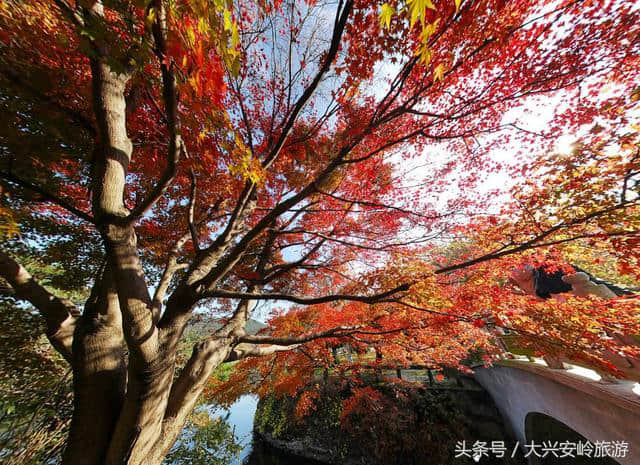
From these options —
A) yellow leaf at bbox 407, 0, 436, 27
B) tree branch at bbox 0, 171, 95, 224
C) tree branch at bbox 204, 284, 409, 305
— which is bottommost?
tree branch at bbox 204, 284, 409, 305

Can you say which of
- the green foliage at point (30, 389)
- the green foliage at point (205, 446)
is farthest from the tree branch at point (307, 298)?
the green foliage at point (205, 446)

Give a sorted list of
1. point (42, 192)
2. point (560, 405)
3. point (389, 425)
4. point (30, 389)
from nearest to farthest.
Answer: point (42, 192), point (560, 405), point (30, 389), point (389, 425)

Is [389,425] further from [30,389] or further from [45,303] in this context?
[30,389]

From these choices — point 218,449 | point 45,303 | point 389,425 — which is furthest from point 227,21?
point 218,449

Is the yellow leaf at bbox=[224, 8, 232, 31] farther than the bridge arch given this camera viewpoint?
No

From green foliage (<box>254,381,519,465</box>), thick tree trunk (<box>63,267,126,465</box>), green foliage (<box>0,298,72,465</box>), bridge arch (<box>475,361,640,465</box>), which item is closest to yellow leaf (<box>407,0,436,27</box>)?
thick tree trunk (<box>63,267,126,465</box>)

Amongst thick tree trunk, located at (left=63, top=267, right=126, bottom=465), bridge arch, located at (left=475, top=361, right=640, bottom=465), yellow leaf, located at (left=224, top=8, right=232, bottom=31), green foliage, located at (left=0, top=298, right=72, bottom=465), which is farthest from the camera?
green foliage, located at (left=0, top=298, right=72, bottom=465)

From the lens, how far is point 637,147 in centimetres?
314

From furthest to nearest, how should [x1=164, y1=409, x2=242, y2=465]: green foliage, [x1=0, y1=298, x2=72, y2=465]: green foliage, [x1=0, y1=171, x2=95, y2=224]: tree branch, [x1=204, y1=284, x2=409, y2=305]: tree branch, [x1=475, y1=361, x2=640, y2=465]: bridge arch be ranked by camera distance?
[x1=164, y1=409, x2=242, y2=465]: green foliage
[x1=0, y1=298, x2=72, y2=465]: green foliage
[x1=475, y1=361, x2=640, y2=465]: bridge arch
[x1=204, y1=284, x2=409, y2=305]: tree branch
[x1=0, y1=171, x2=95, y2=224]: tree branch

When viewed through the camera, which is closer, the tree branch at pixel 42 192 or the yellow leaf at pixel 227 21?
the yellow leaf at pixel 227 21

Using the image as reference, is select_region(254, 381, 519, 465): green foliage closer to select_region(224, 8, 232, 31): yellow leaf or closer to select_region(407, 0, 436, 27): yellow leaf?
select_region(407, 0, 436, 27): yellow leaf

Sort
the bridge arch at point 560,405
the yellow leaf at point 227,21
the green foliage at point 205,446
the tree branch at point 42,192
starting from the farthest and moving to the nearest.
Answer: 1. the green foliage at point 205,446
2. the bridge arch at point 560,405
3. the tree branch at point 42,192
4. the yellow leaf at point 227,21

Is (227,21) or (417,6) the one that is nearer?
(417,6)

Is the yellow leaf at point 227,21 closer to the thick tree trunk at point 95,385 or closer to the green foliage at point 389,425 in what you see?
the thick tree trunk at point 95,385
